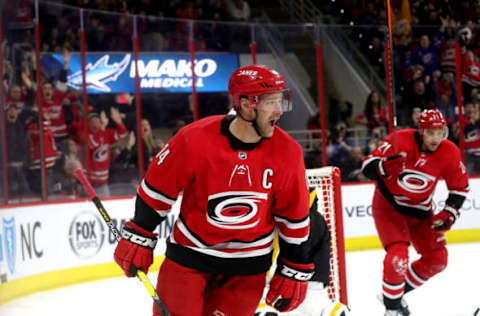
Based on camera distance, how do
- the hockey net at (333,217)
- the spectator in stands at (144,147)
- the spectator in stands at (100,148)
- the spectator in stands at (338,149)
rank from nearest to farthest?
the hockey net at (333,217) → the spectator in stands at (100,148) → the spectator in stands at (144,147) → the spectator in stands at (338,149)

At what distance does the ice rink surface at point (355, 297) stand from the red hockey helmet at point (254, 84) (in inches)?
107

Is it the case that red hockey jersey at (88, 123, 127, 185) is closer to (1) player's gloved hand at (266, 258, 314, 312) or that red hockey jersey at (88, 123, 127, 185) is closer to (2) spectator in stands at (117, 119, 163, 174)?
(2) spectator in stands at (117, 119, 163, 174)

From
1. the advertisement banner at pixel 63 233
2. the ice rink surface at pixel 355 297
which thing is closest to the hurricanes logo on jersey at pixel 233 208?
the ice rink surface at pixel 355 297

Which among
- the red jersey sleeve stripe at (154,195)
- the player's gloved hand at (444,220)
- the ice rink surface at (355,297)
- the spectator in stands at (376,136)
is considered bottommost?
the ice rink surface at (355,297)

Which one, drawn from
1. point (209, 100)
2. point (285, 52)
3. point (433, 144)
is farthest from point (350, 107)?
point (433, 144)

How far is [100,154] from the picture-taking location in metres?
7.27

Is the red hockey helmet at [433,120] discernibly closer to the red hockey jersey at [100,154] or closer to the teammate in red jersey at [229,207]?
the teammate in red jersey at [229,207]

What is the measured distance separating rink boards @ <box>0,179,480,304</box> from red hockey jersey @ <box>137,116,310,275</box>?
294 centimetres

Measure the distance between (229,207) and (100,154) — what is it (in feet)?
16.2

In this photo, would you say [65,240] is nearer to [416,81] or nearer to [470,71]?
[416,81]

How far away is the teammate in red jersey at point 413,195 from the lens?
4469 mm

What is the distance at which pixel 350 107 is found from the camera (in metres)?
8.35

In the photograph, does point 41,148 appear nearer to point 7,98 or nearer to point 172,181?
point 7,98

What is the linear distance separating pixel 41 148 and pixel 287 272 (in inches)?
174
